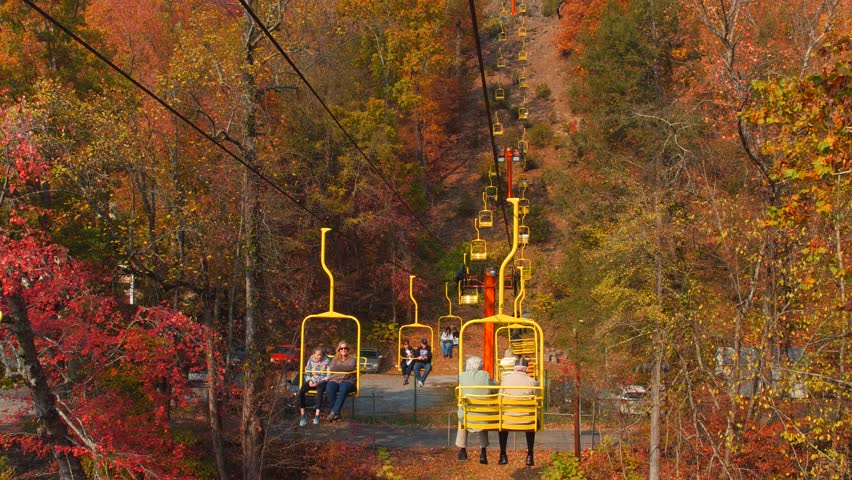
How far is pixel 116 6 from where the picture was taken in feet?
131

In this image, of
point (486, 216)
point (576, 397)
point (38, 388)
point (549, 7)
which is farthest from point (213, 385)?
point (549, 7)

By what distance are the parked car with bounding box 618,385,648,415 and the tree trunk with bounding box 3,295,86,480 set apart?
13.3m

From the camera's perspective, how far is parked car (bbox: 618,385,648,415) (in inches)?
794

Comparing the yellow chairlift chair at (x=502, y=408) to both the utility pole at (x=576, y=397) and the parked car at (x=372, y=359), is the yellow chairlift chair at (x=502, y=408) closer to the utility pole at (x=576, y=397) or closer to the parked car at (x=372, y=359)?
the utility pole at (x=576, y=397)

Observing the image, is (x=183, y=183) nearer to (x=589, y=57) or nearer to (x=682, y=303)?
(x=682, y=303)

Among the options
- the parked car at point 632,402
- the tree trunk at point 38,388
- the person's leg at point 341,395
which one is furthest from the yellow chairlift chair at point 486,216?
the tree trunk at point 38,388

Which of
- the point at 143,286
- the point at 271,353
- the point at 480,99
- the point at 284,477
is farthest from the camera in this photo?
the point at 480,99

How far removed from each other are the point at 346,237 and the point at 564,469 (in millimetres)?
10442

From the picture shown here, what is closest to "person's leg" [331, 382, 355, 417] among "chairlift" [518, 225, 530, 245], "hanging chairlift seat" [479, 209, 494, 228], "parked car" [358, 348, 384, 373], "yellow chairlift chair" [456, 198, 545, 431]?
"yellow chairlift chair" [456, 198, 545, 431]

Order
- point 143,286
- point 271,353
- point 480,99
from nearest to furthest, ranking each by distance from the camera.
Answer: point 271,353 < point 143,286 < point 480,99

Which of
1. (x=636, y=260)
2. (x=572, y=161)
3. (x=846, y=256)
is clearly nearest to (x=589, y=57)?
(x=572, y=161)

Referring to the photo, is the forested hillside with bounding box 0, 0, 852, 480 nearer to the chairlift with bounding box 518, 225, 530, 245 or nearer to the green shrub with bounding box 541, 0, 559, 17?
the chairlift with bounding box 518, 225, 530, 245

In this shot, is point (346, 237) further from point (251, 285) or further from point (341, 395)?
point (341, 395)

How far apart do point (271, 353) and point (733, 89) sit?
14135mm
